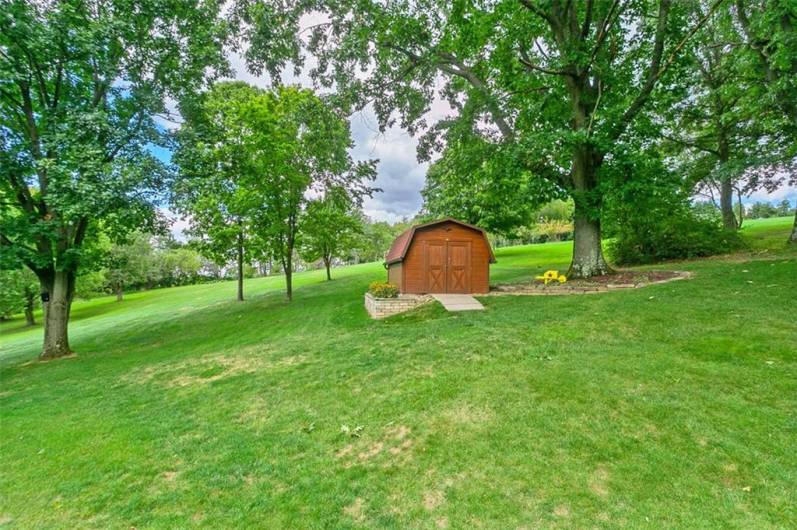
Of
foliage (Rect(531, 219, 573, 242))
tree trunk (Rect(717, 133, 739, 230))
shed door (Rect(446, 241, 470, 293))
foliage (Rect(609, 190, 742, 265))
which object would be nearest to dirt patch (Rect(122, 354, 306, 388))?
shed door (Rect(446, 241, 470, 293))

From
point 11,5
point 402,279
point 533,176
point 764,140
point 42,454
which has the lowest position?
point 42,454

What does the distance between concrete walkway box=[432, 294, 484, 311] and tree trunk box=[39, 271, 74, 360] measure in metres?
11.1

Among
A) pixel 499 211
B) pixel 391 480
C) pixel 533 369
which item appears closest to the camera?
pixel 391 480

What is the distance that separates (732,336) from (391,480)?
19.7 ft

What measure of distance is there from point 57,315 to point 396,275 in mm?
10427

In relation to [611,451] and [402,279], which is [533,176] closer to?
[402,279]

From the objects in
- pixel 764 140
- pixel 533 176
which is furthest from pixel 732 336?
pixel 764 140

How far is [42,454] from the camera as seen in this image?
4.31 meters

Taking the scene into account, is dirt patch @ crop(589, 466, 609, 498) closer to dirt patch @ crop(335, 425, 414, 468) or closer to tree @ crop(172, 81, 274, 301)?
dirt patch @ crop(335, 425, 414, 468)

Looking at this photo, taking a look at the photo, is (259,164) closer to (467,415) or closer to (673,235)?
(467,415)

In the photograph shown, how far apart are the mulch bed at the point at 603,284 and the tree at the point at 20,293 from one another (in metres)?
22.2

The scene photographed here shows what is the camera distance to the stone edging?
430 inches

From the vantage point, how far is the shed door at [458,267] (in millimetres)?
12211

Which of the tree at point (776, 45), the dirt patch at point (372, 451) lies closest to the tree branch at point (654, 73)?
the tree at point (776, 45)
